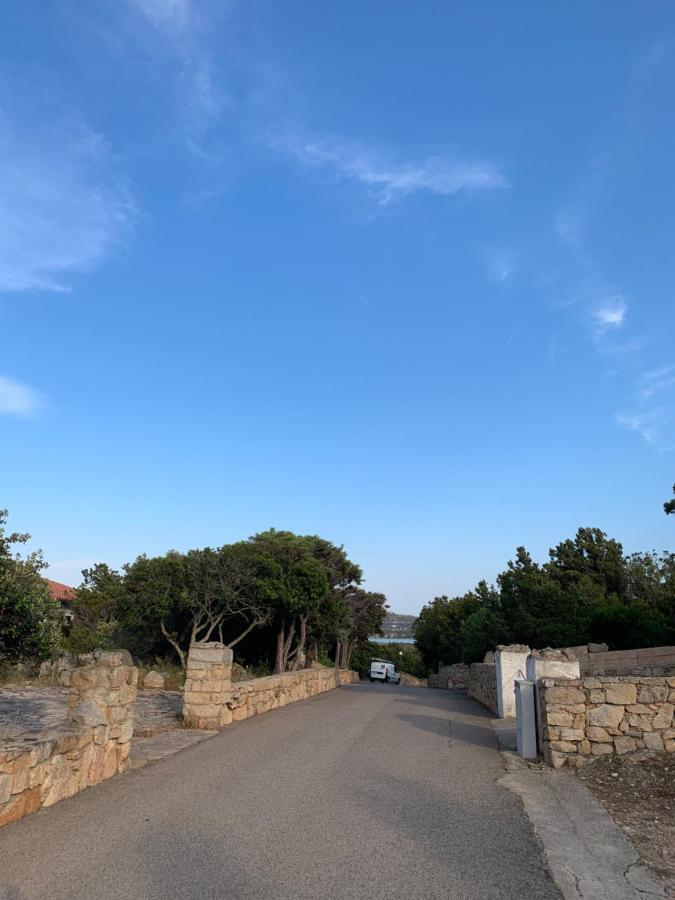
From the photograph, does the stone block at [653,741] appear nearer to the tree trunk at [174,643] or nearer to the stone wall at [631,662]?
the stone wall at [631,662]

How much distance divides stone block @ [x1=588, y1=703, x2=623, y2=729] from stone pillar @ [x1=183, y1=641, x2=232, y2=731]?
20.0 ft

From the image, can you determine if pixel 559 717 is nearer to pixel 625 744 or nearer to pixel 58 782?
pixel 625 744

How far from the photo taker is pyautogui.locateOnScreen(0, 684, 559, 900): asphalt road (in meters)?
Answer: 3.88

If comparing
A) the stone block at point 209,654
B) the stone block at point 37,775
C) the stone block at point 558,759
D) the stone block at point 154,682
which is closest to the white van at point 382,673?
the stone block at point 154,682

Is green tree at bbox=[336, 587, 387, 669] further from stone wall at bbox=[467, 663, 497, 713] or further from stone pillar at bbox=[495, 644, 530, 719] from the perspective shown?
stone pillar at bbox=[495, 644, 530, 719]

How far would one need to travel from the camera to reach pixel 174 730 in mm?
10109

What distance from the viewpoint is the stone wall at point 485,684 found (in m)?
15.9

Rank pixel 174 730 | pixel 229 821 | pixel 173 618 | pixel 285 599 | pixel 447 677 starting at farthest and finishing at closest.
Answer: pixel 447 677 → pixel 173 618 → pixel 285 599 → pixel 174 730 → pixel 229 821

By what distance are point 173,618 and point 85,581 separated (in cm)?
1618

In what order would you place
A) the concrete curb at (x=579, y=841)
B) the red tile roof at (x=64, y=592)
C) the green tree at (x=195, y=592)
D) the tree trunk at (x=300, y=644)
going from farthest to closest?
the red tile roof at (x=64, y=592) < the tree trunk at (x=300, y=644) < the green tree at (x=195, y=592) < the concrete curb at (x=579, y=841)

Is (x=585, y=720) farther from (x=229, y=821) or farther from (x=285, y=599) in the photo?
A: (x=285, y=599)

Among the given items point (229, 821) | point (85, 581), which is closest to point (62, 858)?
point (229, 821)

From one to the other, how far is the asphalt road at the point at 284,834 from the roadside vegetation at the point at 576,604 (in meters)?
15.7

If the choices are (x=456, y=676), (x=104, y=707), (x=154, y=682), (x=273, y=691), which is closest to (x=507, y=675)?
(x=273, y=691)
